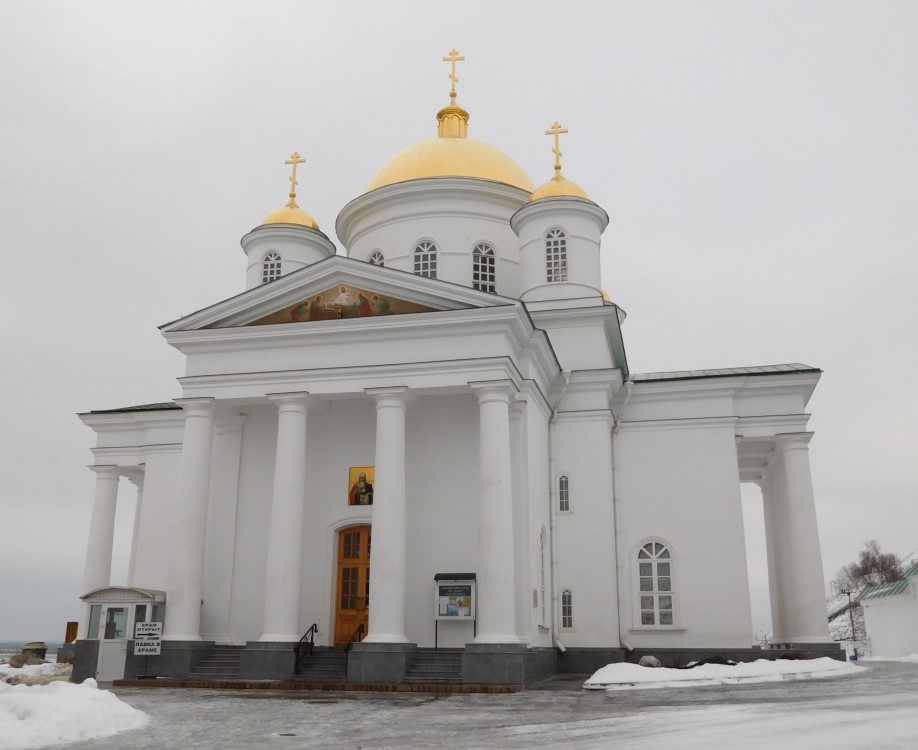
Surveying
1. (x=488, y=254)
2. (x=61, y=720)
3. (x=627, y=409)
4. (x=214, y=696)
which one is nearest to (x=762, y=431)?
(x=627, y=409)

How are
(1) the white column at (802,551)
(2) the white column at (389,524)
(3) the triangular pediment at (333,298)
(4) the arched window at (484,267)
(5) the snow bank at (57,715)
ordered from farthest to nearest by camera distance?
1. (4) the arched window at (484,267)
2. (1) the white column at (802,551)
3. (3) the triangular pediment at (333,298)
4. (2) the white column at (389,524)
5. (5) the snow bank at (57,715)

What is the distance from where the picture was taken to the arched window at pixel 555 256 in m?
23.7

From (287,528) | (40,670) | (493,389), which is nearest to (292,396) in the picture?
(287,528)

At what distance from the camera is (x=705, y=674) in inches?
634

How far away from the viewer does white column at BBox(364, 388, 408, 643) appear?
56.9 feet

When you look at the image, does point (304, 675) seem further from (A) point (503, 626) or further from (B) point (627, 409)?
(B) point (627, 409)

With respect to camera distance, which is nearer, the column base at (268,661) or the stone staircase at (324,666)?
the column base at (268,661)

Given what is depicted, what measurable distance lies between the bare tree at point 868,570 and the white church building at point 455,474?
7561cm

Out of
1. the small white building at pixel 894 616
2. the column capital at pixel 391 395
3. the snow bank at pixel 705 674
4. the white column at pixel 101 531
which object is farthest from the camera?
the small white building at pixel 894 616

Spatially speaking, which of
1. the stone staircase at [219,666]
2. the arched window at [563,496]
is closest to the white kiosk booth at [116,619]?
the stone staircase at [219,666]

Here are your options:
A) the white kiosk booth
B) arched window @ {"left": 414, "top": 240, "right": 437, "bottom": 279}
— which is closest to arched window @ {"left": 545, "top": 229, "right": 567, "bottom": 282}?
arched window @ {"left": 414, "top": 240, "right": 437, "bottom": 279}

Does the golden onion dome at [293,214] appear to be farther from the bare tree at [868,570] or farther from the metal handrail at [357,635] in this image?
the bare tree at [868,570]

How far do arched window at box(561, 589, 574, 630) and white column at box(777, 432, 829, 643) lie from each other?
5.59 m

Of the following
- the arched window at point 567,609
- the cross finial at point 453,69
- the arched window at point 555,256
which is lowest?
the arched window at point 567,609
